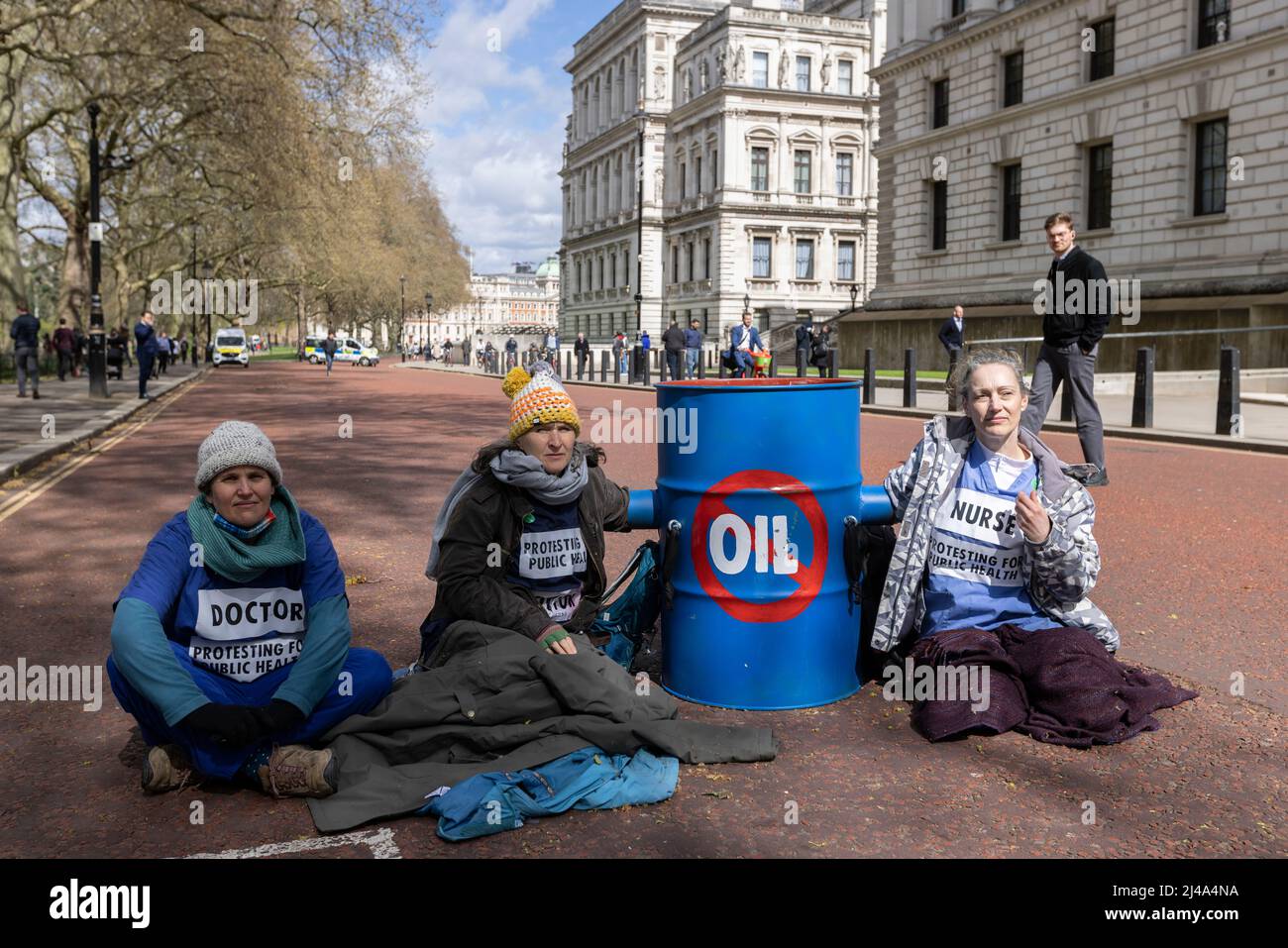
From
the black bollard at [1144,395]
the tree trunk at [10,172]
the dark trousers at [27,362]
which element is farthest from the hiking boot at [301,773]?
the tree trunk at [10,172]

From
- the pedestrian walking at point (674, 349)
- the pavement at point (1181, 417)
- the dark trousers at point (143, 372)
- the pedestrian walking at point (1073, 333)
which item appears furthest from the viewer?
the pedestrian walking at point (674, 349)

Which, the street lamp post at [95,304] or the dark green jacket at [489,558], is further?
the street lamp post at [95,304]

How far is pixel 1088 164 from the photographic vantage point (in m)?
31.8

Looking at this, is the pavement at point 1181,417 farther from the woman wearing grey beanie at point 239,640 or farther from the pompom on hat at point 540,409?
the woman wearing grey beanie at point 239,640

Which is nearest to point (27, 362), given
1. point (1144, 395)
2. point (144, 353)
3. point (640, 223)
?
point (144, 353)

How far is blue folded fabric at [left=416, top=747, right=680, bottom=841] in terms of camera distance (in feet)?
10.1

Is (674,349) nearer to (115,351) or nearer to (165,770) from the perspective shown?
(115,351)

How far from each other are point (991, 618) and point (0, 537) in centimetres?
658

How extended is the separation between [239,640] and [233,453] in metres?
0.59

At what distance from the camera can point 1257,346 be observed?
23.4m

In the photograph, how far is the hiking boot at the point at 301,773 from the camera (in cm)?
326

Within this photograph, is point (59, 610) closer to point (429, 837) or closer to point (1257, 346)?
point (429, 837)

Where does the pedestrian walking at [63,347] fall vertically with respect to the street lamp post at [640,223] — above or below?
below
